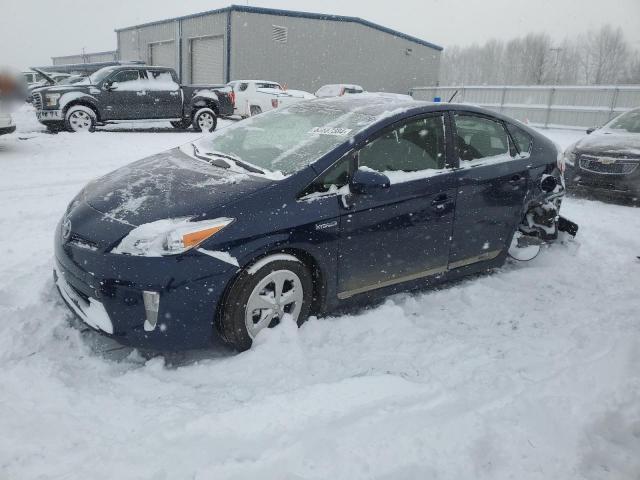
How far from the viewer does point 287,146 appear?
3.60 m

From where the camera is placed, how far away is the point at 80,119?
12055mm

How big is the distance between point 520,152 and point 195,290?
316cm

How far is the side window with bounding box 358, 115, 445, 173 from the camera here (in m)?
3.45

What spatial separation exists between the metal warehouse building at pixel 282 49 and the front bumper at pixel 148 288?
22897 mm

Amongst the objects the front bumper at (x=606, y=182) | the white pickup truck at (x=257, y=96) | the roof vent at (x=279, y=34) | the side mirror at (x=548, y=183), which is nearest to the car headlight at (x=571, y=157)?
the front bumper at (x=606, y=182)

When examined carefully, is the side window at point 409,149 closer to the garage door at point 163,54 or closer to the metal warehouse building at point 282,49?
the metal warehouse building at point 282,49

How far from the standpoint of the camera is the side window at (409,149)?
3.45 meters

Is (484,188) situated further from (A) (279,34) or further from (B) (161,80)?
(A) (279,34)

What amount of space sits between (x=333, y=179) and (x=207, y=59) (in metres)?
25.0

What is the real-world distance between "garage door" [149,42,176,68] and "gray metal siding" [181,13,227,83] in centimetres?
135

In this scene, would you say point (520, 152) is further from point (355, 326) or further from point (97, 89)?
point (97, 89)

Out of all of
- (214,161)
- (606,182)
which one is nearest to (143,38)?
(606,182)

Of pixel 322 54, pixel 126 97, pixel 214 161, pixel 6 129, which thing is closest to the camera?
pixel 214 161

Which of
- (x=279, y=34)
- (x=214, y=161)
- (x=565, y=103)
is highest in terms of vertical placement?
(x=279, y=34)
